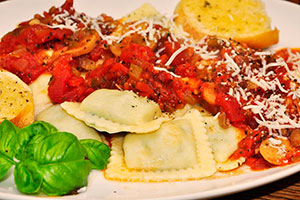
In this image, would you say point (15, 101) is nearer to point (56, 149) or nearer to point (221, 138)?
point (56, 149)

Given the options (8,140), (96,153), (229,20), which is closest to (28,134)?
(8,140)

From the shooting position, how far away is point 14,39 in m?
5.52

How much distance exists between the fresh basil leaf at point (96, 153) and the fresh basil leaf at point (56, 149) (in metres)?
0.29

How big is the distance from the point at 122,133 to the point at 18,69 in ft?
5.46

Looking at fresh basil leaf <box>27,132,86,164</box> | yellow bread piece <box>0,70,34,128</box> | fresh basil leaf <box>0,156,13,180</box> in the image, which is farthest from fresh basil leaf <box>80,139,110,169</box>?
yellow bread piece <box>0,70,34,128</box>

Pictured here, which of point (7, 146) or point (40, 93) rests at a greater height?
point (7, 146)

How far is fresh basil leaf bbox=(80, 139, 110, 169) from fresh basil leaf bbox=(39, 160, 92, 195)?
0.34 m

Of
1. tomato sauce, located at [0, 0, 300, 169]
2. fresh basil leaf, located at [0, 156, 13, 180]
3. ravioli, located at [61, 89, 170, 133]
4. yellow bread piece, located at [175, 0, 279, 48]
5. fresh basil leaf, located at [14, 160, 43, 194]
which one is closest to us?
fresh basil leaf, located at [14, 160, 43, 194]

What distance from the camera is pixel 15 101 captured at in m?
4.58

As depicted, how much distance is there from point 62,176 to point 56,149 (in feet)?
0.82

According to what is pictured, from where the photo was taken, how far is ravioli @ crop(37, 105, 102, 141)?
4547 millimetres

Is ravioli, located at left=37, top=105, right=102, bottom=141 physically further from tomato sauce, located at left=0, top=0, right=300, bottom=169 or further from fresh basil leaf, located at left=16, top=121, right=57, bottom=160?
fresh basil leaf, located at left=16, top=121, right=57, bottom=160

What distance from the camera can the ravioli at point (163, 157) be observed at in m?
4.15

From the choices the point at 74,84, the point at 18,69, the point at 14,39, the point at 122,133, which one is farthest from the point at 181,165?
the point at 14,39
